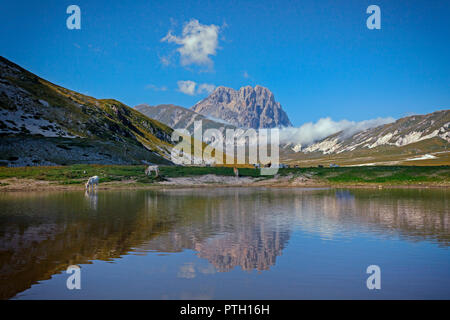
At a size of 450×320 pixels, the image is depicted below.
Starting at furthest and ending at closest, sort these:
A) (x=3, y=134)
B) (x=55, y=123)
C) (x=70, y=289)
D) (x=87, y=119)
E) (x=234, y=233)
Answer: (x=87, y=119), (x=55, y=123), (x=3, y=134), (x=234, y=233), (x=70, y=289)

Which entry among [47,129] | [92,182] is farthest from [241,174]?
[47,129]

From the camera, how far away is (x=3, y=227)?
83.7 ft

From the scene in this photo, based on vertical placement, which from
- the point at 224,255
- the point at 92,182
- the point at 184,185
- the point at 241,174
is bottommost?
A: the point at 224,255

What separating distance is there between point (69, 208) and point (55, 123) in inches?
3659

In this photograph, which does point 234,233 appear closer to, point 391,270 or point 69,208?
point 391,270

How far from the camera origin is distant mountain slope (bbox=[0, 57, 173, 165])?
8925cm

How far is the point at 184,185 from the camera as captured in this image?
77688 millimetres

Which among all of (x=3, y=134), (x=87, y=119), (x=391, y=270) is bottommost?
(x=391, y=270)

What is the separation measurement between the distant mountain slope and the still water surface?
6450cm

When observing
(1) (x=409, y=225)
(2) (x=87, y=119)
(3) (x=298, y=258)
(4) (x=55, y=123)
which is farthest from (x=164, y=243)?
(2) (x=87, y=119)

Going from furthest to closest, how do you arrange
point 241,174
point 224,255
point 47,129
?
point 47,129 → point 241,174 → point 224,255

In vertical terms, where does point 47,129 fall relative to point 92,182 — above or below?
above

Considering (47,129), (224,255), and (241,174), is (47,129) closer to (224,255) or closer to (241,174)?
(241,174)

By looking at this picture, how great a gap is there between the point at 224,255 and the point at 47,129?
10903 centimetres
